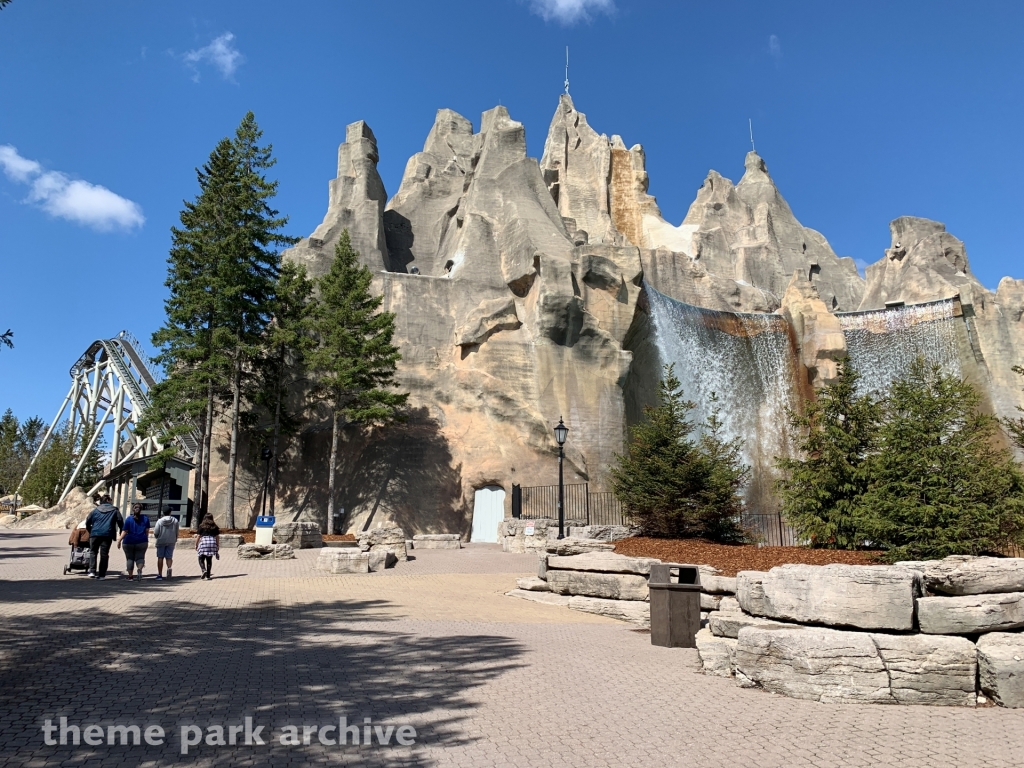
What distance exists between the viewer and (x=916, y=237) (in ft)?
174

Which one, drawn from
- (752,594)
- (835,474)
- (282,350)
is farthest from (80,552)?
(282,350)

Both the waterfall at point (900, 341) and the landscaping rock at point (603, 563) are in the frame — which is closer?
the landscaping rock at point (603, 563)

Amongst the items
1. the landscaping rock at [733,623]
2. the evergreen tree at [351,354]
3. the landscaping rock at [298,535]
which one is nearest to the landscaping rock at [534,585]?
the landscaping rock at [733,623]

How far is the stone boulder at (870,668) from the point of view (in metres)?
5.80

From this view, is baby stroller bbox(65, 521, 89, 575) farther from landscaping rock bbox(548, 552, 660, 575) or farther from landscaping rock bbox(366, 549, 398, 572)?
landscaping rock bbox(548, 552, 660, 575)

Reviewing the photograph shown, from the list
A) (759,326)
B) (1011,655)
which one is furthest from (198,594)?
(759,326)

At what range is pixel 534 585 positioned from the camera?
12.3m

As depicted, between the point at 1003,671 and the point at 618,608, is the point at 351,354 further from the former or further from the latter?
the point at 1003,671

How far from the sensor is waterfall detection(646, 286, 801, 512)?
34781 millimetres

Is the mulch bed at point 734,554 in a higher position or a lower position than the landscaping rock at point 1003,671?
higher

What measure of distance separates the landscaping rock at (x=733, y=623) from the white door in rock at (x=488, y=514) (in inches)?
771

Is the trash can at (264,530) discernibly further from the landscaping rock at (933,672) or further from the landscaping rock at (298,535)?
the landscaping rock at (933,672)

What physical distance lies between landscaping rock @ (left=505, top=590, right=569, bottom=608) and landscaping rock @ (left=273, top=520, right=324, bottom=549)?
945 cm

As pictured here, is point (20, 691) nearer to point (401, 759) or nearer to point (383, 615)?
point (401, 759)
